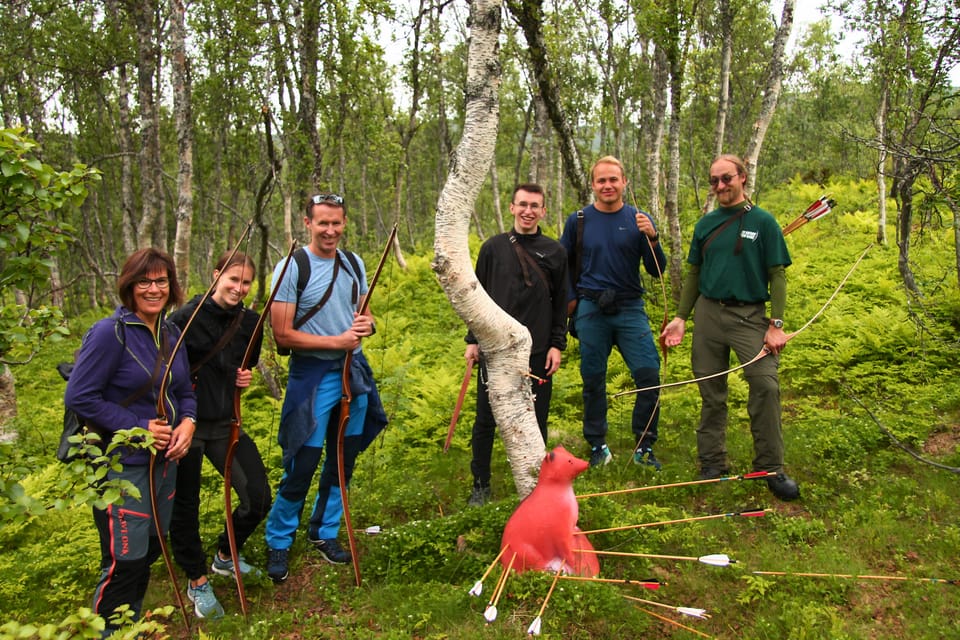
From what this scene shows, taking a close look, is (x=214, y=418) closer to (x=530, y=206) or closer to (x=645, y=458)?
(x=530, y=206)

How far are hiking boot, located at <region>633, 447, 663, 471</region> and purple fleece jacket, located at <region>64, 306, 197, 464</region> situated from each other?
373 cm

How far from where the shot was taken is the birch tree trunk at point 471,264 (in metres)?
3.69

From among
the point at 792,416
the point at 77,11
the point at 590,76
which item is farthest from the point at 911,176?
the point at 77,11

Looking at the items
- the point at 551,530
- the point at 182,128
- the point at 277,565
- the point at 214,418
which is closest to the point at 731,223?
the point at 551,530

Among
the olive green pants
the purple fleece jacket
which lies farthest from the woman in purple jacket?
the olive green pants

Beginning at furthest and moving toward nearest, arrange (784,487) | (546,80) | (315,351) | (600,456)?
1. (546,80)
2. (600,456)
3. (784,487)
4. (315,351)

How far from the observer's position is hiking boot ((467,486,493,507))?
4.87m

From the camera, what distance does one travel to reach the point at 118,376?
311 centimetres

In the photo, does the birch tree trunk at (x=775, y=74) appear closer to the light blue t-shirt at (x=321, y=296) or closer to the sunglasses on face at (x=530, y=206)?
the sunglasses on face at (x=530, y=206)

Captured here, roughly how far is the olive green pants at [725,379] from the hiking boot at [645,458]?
417mm

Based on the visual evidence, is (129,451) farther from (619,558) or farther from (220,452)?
(619,558)

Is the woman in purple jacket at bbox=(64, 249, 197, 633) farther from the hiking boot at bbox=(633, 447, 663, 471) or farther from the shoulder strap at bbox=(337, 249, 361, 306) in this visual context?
the hiking boot at bbox=(633, 447, 663, 471)

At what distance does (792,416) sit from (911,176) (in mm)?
2637

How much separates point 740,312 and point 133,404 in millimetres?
4192
